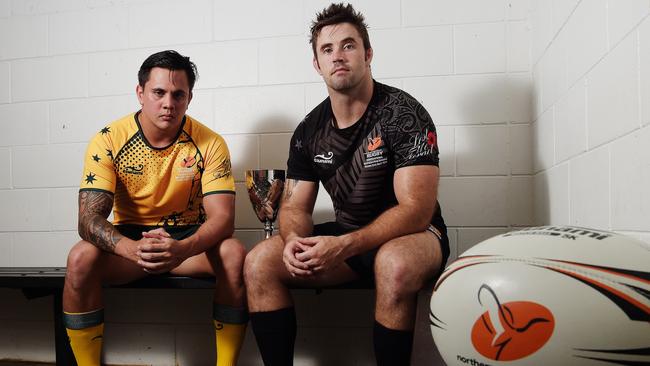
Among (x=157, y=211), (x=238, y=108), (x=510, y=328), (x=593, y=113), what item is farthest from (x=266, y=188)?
(x=510, y=328)

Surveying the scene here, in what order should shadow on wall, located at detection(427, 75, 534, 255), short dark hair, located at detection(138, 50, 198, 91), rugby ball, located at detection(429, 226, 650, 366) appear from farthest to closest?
shadow on wall, located at detection(427, 75, 534, 255)
short dark hair, located at detection(138, 50, 198, 91)
rugby ball, located at detection(429, 226, 650, 366)

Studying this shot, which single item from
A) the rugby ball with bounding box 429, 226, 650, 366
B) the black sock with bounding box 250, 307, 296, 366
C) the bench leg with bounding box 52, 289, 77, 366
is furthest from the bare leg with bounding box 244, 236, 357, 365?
the bench leg with bounding box 52, 289, 77, 366

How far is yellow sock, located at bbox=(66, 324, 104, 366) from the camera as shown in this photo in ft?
5.83

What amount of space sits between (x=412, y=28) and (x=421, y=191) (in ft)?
3.08

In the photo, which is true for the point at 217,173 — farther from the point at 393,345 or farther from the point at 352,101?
the point at 393,345

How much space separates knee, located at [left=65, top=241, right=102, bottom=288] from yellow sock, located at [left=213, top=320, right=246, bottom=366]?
1.53 feet

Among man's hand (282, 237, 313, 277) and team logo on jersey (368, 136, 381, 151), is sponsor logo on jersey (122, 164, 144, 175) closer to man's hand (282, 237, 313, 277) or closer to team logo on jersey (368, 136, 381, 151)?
man's hand (282, 237, 313, 277)

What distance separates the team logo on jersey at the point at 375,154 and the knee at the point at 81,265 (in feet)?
3.22

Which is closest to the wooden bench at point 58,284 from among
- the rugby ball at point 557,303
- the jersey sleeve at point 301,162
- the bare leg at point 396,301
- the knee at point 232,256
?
the knee at point 232,256

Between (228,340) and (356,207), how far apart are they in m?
0.65

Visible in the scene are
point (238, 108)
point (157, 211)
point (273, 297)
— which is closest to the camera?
point (273, 297)

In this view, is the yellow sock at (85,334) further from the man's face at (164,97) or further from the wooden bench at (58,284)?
the man's face at (164,97)

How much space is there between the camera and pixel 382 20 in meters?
2.23

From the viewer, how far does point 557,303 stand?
86cm
